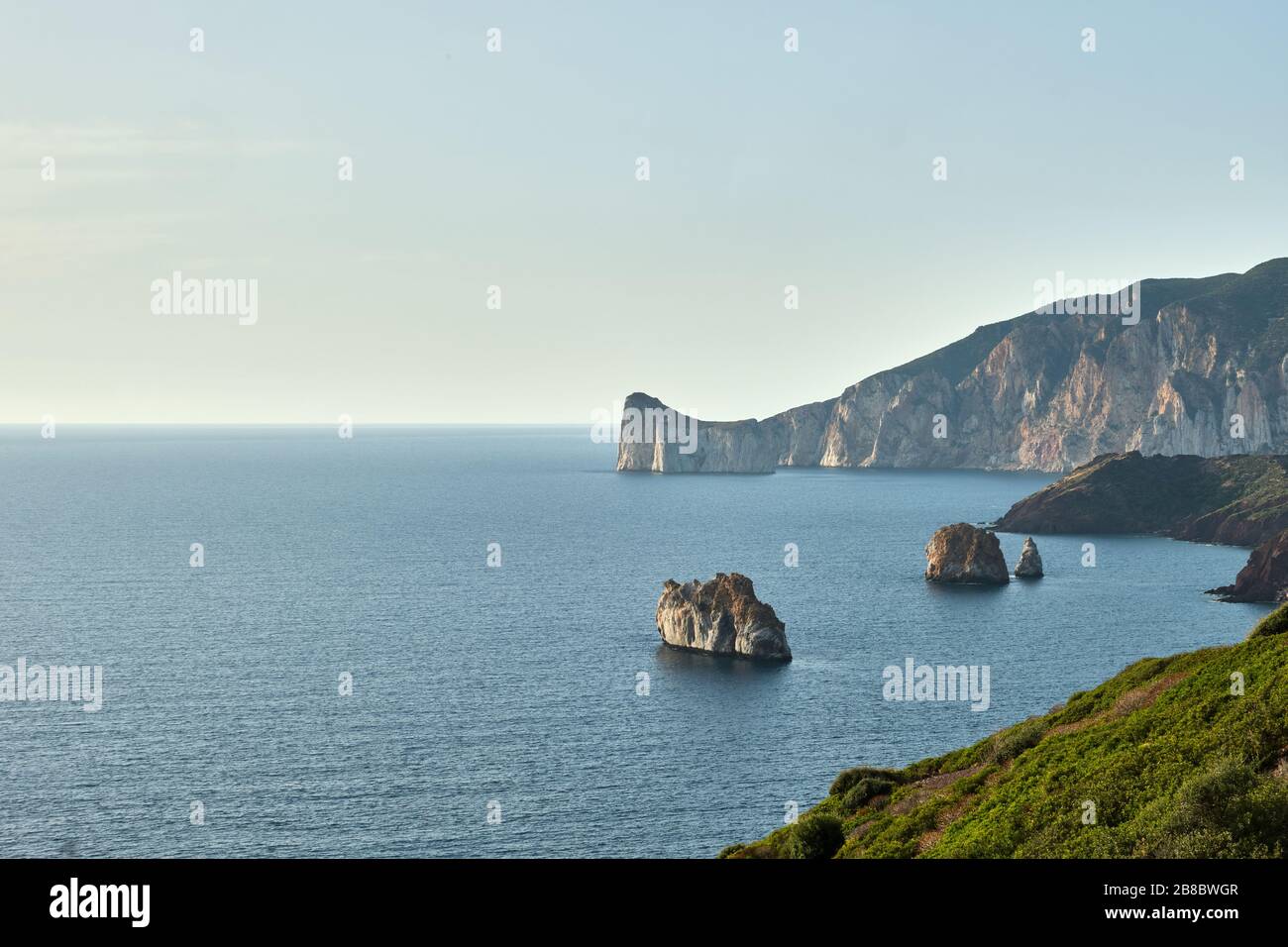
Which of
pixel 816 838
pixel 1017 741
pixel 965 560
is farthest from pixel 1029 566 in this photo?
pixel 816 838

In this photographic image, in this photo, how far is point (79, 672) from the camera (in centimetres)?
10381

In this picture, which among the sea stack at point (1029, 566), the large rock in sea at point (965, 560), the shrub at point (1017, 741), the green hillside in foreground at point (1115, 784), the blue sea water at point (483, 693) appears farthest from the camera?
the sea stack at point (1029, 566)

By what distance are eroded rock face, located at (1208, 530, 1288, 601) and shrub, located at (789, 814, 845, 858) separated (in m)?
118

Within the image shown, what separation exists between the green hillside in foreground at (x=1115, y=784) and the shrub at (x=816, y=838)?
7 cm

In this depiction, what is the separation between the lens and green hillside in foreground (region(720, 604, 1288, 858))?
83.3 feet

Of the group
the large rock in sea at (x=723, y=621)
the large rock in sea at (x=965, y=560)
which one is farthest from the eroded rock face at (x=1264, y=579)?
the large rock in sea at (x=723, y=621)

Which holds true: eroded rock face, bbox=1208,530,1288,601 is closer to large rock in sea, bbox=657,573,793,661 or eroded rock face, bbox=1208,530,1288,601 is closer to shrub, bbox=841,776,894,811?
large rock in sea, bbox=657,573,793,661

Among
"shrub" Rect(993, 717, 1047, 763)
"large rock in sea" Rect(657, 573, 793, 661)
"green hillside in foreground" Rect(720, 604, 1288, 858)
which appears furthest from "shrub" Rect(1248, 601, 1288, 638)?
"large rock in sea" Rect(657, 573, 793, 661)

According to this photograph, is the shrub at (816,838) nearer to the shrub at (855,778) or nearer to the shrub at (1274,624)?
the shrub at (855,778)

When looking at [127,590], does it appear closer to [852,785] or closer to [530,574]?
[530,574]

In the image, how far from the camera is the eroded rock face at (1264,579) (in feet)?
470

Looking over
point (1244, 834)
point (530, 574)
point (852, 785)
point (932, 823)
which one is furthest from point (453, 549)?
point (1244, 834)

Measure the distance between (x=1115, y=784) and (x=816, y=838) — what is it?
42.3ft
